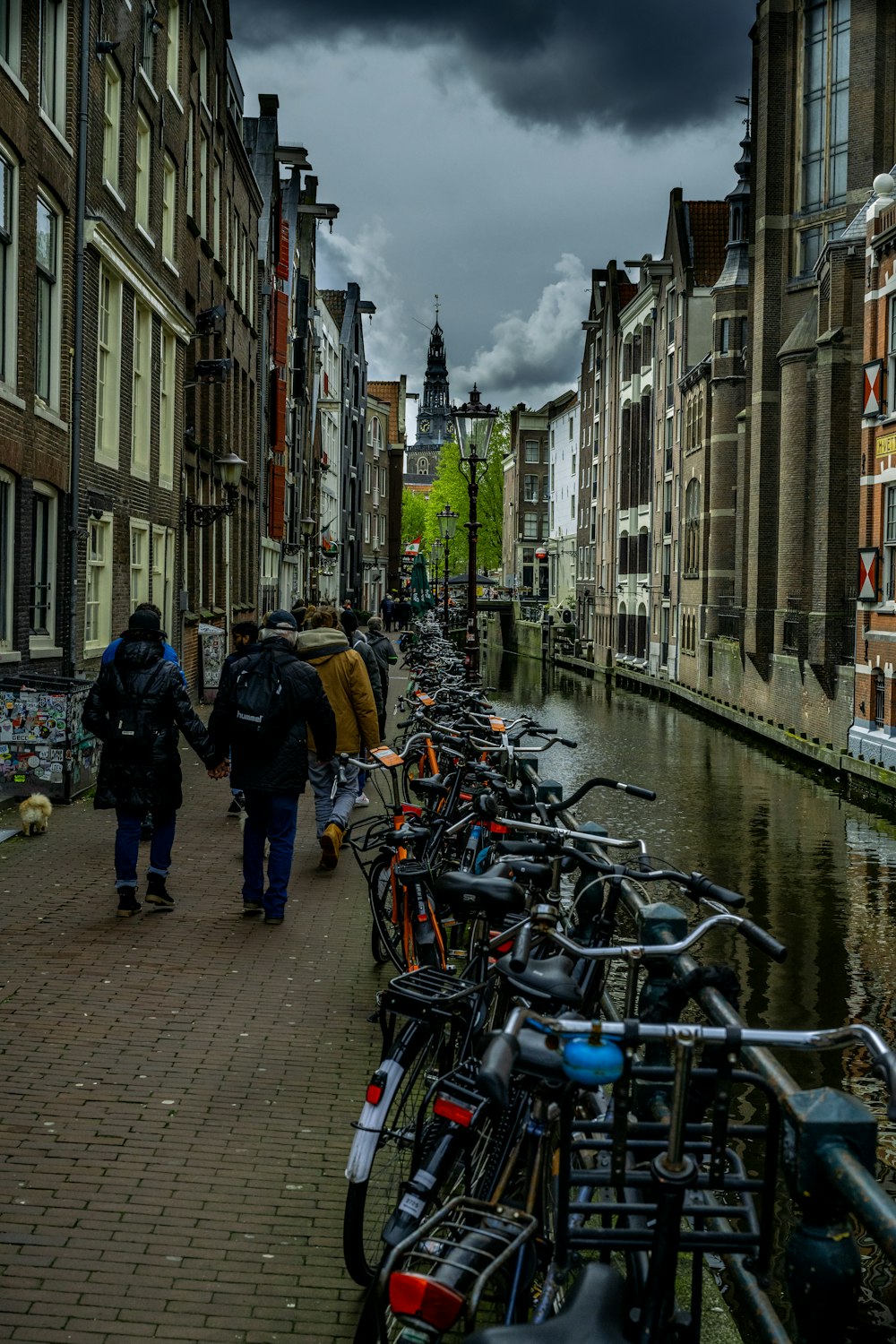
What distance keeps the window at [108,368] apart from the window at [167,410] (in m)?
3.13

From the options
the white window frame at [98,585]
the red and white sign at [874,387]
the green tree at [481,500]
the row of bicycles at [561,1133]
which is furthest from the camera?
the green tree at [481,500]

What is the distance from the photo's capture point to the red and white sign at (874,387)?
24.3 m

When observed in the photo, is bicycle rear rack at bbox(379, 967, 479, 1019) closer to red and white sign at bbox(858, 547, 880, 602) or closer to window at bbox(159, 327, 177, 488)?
window at bbox(159, 327, 177, 488)

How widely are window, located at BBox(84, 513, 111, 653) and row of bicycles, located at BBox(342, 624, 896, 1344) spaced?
1318 cm

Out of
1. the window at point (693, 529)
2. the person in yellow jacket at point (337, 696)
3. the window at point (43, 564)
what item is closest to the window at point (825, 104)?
the window at point (693, 529)

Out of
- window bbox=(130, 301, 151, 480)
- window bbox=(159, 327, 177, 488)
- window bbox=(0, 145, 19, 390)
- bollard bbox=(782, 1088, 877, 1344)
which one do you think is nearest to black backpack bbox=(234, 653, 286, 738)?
bollard bbox=(782, 1088, 877, 1344)

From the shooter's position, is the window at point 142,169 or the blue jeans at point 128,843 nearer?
the blue jeans at point 128,843

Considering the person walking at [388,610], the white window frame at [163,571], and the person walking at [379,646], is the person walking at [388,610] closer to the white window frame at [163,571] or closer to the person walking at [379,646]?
the white window frame at [163,571]

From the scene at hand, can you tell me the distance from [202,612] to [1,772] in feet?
46.0

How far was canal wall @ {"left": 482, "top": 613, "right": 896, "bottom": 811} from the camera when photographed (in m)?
22.2

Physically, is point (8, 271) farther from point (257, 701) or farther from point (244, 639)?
point (257, 701)

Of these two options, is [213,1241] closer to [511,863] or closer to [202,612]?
[511,863]

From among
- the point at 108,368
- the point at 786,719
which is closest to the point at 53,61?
the point at 108,368

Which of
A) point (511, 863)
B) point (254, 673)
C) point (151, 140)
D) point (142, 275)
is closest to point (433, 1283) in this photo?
point (511, 863)
